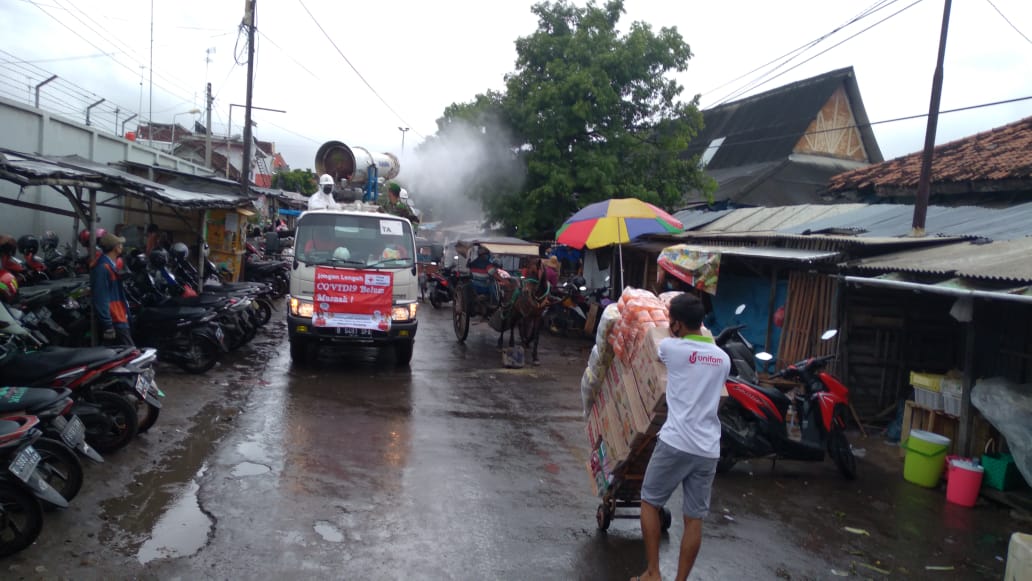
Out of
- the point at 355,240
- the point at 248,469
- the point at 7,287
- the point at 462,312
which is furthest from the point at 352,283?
the point at 462,312

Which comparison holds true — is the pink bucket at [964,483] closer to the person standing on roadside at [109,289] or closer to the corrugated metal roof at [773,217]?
the corrugated metal roof at [773,217]

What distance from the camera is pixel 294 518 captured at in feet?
15.1

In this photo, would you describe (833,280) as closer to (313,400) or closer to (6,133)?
(313,400)

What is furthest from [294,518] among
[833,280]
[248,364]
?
[833,280]

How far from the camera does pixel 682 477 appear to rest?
386cm

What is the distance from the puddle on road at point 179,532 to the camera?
4.00 m

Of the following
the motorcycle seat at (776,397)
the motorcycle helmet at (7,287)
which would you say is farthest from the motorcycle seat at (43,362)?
the motorcycle seat at (776,397)

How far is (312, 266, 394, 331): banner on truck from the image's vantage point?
8.98m

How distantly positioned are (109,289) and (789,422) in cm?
693

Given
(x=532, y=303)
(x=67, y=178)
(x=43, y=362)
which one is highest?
(x=67, y=178)

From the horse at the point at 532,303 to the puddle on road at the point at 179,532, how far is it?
7010 mm

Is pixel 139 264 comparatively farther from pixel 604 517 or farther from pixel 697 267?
pixel 697 267

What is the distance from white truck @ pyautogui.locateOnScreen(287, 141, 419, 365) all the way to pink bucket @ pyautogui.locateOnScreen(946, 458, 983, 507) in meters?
6.23

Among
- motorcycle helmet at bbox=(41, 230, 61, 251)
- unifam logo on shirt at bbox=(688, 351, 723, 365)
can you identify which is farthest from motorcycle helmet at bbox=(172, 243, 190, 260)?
unifam logo on shirt at bbox=(688, 351, 723, 365)
